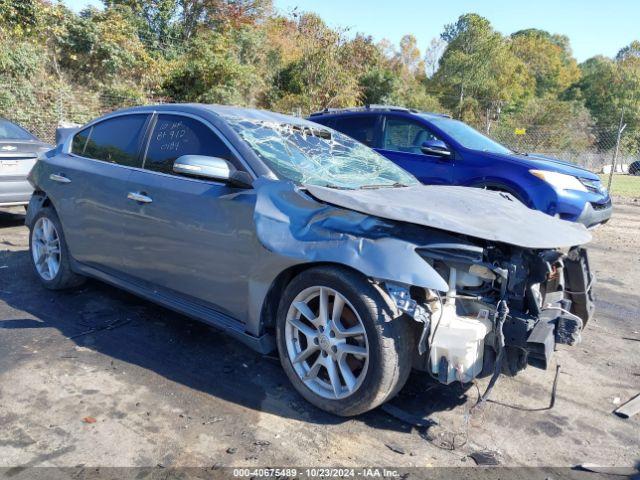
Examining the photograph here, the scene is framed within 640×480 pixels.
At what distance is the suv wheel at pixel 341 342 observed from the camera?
270 cm

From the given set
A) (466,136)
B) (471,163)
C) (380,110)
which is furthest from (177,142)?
(466,136)

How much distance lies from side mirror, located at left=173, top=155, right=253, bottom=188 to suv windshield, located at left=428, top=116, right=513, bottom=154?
4521mm

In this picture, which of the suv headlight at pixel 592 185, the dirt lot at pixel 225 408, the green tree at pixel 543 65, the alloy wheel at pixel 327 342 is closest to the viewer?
the dirt lot at pixel 225 408

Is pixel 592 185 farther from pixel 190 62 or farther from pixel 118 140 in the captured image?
pixel 190 62

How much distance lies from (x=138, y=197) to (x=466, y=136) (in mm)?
5039

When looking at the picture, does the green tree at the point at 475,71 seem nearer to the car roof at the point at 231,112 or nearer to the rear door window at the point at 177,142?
the car roof at the point at 231,112

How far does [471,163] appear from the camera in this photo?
22.5 ft

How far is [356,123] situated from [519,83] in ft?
181

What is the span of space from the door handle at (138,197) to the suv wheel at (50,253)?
3.96ft

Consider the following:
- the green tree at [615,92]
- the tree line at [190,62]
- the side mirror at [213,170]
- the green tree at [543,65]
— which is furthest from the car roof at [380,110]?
the green tree at [543,65]

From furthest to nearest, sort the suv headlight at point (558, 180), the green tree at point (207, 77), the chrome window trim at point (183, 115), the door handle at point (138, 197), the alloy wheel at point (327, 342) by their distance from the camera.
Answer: the green tree at point (207, 77)
the suv headlight at point (558, 180)
the door handle at point (138, 197)
the chrome window trim at point (183, 115)
the alloy wheel at point (327, 342)

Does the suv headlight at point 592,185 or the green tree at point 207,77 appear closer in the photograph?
the suv headlight at point 592,185

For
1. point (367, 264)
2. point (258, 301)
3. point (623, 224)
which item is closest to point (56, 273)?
point (258, 301)

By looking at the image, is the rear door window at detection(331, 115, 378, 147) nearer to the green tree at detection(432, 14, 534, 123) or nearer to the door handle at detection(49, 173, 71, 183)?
the door handle at detection(49, 173, 71, 183)
